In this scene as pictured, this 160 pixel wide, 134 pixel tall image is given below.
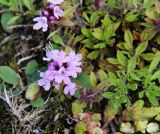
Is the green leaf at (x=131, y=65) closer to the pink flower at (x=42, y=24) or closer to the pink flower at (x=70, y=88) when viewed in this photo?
the pink flower at (x=70, y=88)

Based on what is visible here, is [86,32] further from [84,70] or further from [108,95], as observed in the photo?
[108,95]

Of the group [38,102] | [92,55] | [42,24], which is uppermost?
[42,24]

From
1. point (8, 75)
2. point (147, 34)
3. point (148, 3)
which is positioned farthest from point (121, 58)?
point (8, 75)

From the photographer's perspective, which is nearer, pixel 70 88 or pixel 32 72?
pixel 70 88

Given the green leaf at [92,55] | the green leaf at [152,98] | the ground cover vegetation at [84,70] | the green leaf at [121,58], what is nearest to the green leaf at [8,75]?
the ground cover vegetation at [84,70]

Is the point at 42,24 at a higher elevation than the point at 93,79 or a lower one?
higher

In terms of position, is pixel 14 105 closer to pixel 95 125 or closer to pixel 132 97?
pixel 95 125
